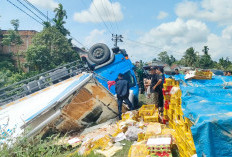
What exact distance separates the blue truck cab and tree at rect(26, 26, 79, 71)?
17986 mm

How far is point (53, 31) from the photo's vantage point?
2728cm

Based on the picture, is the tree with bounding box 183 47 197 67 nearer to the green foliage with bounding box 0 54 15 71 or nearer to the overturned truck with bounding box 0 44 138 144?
the green foliage with bounding box 0 54 15 71

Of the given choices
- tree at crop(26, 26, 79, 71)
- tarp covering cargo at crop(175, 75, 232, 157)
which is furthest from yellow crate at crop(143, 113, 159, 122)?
tree at crop(26, 26, 79, 71)

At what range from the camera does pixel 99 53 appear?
9750mm

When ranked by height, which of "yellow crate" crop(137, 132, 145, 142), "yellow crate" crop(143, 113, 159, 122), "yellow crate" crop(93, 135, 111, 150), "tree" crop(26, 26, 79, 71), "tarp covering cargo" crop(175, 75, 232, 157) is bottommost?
"yellow crate" crop(93, 135, 111, 150)

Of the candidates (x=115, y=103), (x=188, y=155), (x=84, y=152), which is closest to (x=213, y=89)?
(x=188, y=155)

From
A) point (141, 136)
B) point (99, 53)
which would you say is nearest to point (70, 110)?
point (141, 136)

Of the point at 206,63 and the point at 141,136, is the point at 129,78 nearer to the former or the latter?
the point at 141,136

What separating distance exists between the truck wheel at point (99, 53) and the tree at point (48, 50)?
58.2ft

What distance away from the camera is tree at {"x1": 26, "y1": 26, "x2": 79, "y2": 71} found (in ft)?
82.9

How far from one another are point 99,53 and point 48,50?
19.0 metres

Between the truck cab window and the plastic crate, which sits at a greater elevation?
the truck cab window

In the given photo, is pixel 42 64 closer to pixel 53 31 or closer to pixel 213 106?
pixel 53 31

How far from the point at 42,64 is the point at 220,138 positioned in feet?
86.8
